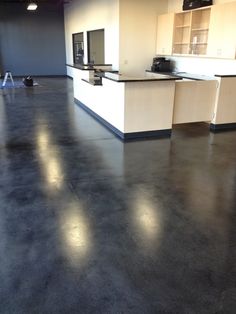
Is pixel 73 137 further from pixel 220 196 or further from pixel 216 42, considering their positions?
pixel 216 42

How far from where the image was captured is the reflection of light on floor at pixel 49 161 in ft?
10.8

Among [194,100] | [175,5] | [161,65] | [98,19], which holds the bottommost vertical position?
[194,100]

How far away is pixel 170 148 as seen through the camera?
4371 millimetres

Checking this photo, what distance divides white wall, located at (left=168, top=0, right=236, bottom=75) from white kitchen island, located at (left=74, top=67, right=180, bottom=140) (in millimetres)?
1630

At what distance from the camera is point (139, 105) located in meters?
4.62

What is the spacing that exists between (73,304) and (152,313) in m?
0.47

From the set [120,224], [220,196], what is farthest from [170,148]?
[120,224]

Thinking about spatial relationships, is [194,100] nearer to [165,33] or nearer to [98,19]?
[165,33]

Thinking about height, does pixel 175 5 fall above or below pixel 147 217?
above

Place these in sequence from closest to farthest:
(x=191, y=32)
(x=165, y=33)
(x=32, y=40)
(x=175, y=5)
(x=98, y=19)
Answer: (x=191, y=32)
(x=175, y=5)
(x=165, y=33)
(x=98, y=19)
(x=32, y=40)

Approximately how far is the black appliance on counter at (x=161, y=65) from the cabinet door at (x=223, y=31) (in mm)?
1720

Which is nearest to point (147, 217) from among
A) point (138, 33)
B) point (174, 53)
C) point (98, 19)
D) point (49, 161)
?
point (49, 161)

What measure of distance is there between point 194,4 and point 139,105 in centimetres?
299

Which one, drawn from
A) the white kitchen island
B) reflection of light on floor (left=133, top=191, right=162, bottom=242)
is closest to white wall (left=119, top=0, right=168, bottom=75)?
the white kitchen island
